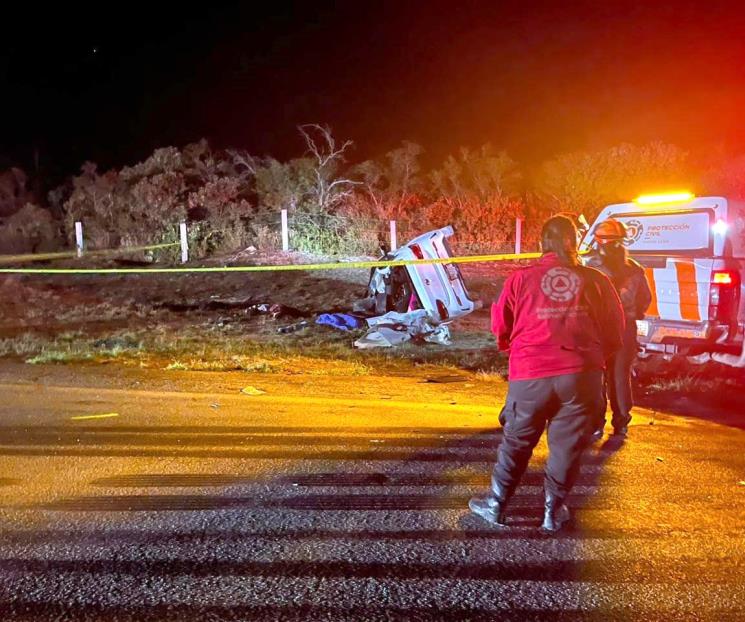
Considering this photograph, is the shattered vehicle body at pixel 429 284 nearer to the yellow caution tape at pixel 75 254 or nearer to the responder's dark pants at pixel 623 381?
the responder's dark pants at pixel 623 381

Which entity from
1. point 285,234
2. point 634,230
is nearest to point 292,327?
point 634,230

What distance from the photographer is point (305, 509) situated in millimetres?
4496

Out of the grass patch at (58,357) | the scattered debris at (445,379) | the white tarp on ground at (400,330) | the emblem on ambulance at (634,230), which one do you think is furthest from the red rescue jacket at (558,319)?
the grass patch at (58,357)

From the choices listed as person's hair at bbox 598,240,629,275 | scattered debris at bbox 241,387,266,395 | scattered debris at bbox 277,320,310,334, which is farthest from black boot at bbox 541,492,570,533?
scattered debris at bbox 277,320,310,334

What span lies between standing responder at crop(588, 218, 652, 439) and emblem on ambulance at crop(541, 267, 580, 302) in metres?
2.11

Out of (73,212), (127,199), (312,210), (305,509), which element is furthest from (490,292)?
(73,212)

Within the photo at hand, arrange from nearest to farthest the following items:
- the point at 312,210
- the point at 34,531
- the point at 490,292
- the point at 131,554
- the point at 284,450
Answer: the point at 131,554
the point at 34,531
the point at 284,450
the point at 490,292
the point at 312,210

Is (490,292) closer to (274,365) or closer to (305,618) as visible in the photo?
(274,365)

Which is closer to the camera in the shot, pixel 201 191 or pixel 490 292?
pixel 490 292

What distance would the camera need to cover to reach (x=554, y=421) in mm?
4055

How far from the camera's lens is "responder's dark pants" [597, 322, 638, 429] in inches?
238

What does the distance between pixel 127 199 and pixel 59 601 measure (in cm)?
2524

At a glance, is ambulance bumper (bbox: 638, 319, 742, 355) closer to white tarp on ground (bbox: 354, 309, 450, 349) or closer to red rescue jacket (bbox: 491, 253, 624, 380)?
white tarp on ground (bbox: 354, 309, 450, 349)

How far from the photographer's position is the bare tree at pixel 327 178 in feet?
79.7
